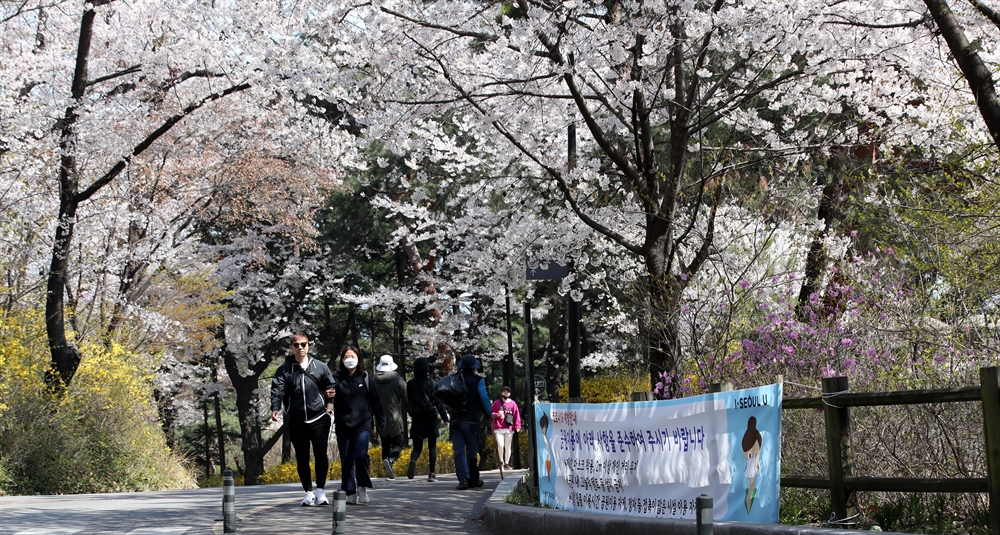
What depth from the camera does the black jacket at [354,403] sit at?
11.4 meters

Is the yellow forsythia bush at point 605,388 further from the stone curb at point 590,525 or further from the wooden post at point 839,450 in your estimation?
the wooden post at point 839,450

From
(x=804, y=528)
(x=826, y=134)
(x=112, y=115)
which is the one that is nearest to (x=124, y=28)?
(x=112, y=115)

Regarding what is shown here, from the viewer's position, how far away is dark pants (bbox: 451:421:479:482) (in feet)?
46.0

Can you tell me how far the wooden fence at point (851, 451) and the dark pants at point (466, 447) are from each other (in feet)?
22.6

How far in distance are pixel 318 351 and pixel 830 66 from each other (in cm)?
2575

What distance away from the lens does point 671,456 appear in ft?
26.7

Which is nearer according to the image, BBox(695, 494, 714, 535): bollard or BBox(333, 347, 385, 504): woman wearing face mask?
BBox(695, 494, 714, 535): bollard

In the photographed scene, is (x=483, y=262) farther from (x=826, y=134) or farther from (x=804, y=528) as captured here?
(x=804, y=528)

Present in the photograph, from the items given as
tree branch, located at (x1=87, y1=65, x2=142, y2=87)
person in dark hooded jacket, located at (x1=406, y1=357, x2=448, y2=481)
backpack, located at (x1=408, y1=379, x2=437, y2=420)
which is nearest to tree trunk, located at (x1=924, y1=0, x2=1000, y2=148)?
person in dark hooded jacket, located at (x1=406, y1=357, x2=448, y2=481)

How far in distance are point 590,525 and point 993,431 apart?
11.8ft

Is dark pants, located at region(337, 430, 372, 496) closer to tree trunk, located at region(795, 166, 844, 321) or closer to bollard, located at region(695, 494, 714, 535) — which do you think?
tree trunk, located at region(795, 166, 844, 321)

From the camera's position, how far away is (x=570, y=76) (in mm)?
11867

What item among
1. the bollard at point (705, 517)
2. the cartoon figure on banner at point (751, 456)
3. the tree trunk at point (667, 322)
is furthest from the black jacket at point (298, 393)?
the bollard at point (705, 517)

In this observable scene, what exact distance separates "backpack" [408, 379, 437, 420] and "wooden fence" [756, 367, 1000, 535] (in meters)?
8.52
